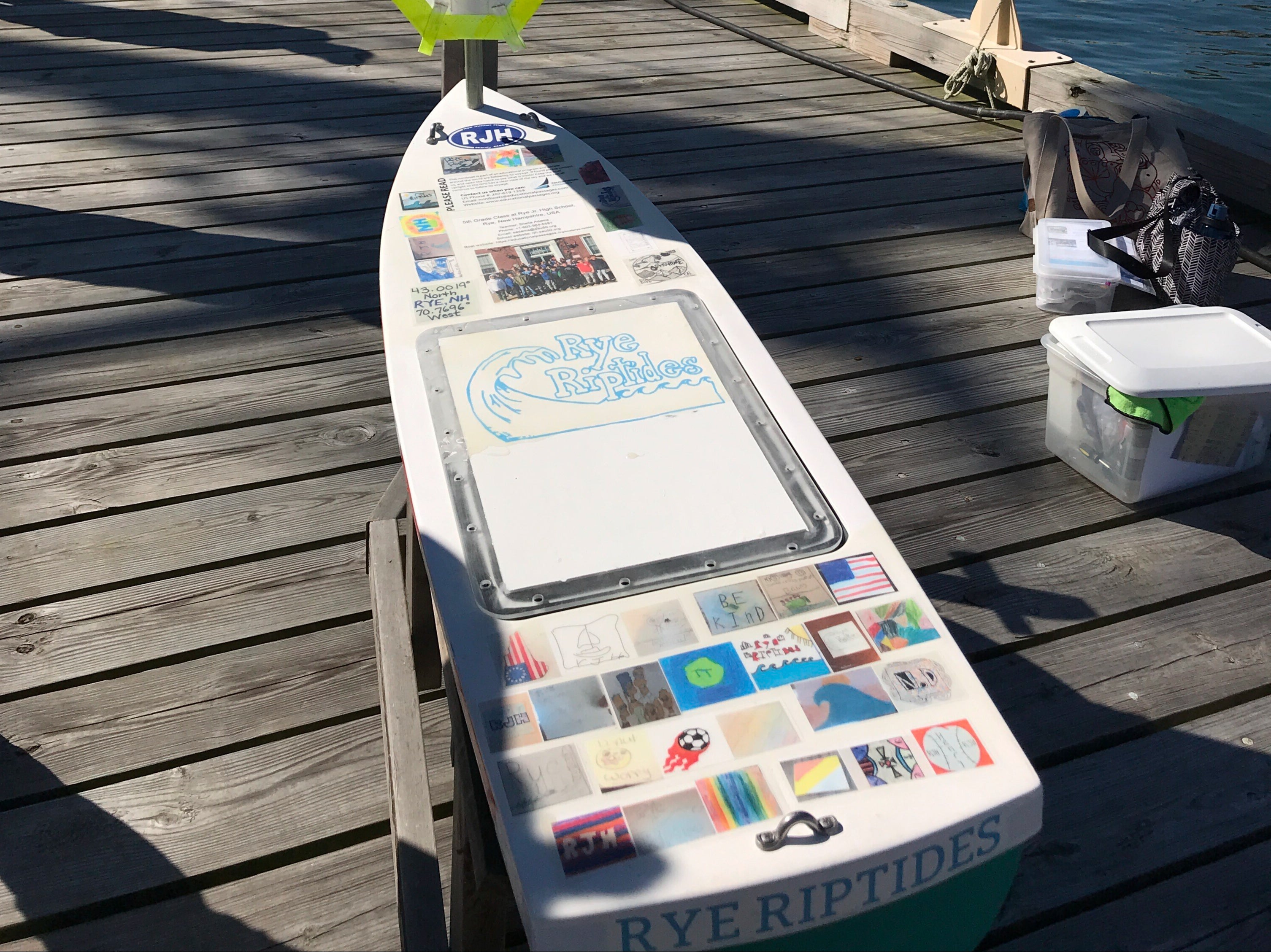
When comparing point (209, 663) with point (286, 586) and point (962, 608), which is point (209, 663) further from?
point (962, 608)

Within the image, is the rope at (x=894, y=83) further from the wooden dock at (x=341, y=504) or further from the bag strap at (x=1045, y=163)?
the bag strap at (x=1045, y=163)

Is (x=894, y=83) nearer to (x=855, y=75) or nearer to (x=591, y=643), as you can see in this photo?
(x=855, y=75)

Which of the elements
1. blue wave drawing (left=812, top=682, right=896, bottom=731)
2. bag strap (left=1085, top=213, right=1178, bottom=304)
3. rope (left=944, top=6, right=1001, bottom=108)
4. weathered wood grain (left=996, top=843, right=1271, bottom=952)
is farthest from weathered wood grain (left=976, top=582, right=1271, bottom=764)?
rope (left=944, top=6, right=1001, bottom=108)

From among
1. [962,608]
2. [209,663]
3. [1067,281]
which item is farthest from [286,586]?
[1067,281]

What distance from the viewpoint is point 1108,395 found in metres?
1.91

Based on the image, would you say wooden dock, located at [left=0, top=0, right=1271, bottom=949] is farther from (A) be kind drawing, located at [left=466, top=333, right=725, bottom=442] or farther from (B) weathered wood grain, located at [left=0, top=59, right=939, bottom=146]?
(A) be kind drawing, located at [left=466, top=333, right=725, bottom=442]

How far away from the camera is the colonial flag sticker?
39.4 inches

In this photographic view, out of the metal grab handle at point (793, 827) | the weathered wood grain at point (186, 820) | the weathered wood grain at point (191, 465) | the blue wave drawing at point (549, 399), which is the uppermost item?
the blue wave drawing at point (549, 399)

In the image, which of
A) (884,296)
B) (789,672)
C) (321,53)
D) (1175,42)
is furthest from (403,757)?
(1175,42)

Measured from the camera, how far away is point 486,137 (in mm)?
2020

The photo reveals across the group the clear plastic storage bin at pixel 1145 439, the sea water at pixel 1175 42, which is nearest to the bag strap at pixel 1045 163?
the clear plastic storage bin at pixel 1145 439

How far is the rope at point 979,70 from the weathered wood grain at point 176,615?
266 centimetres

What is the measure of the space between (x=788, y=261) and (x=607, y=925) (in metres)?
2.09

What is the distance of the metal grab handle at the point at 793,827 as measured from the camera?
1013mm
